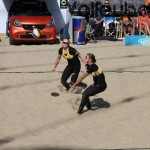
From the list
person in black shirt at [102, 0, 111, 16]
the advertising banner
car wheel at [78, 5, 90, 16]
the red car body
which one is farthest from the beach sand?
the advertising banner

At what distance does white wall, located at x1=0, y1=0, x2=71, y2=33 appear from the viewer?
2098 centimetres

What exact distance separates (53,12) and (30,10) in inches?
111

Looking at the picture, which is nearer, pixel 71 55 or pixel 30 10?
pixel 71 55

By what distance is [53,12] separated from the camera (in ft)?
70.0

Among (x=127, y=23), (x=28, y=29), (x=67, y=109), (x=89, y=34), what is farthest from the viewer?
(x=127, y=23)

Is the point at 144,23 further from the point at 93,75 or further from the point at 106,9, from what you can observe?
the point at 93,75

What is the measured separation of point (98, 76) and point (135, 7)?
46.5ft

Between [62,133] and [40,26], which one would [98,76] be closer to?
[62,133]

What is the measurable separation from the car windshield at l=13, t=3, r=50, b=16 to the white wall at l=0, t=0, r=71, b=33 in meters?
1.99

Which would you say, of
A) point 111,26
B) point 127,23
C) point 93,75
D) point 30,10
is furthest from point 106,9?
point 93,75

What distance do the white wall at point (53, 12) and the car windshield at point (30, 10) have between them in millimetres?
1988

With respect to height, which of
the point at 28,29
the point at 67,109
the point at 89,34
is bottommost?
the point at 89,34

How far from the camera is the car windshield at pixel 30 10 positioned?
18.5 meters

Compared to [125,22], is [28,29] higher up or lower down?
higher up
